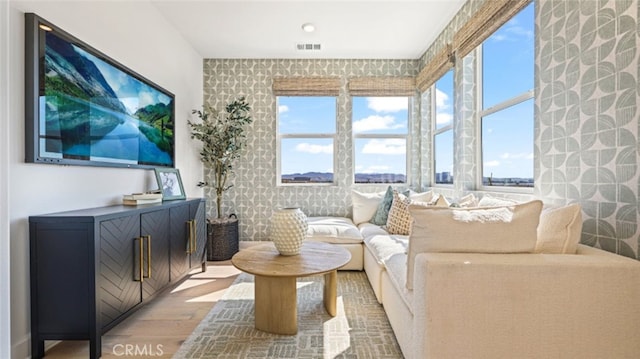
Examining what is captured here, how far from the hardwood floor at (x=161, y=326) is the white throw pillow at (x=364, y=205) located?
171cm

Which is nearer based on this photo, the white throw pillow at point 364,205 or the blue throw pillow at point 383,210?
the blue throw pillow at point 383,210

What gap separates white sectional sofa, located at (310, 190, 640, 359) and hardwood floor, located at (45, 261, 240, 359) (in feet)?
5.14

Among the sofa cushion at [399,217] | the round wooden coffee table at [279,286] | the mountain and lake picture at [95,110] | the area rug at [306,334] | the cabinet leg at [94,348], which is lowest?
the area rug at [306,334]

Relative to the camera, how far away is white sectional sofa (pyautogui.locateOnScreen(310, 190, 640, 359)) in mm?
1147

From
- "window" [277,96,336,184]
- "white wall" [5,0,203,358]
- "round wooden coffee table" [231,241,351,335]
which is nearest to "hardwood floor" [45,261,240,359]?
"white wall" [5,0,203,358]

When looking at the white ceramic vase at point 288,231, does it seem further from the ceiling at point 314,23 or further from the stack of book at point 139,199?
the ceiling at point 314,23

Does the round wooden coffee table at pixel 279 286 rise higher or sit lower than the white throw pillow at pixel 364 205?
lower

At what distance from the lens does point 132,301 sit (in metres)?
1.93

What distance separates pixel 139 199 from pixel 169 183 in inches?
25.9

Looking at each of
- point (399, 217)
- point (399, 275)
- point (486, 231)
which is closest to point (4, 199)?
point (399, 275)

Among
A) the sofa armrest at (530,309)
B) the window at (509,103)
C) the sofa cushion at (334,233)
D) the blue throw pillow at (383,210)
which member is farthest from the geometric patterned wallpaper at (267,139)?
the sofa armrest at (530,309)

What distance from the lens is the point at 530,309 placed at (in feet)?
3.81

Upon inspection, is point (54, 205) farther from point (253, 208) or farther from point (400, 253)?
point (253, 208)

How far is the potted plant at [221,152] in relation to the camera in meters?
3.62
